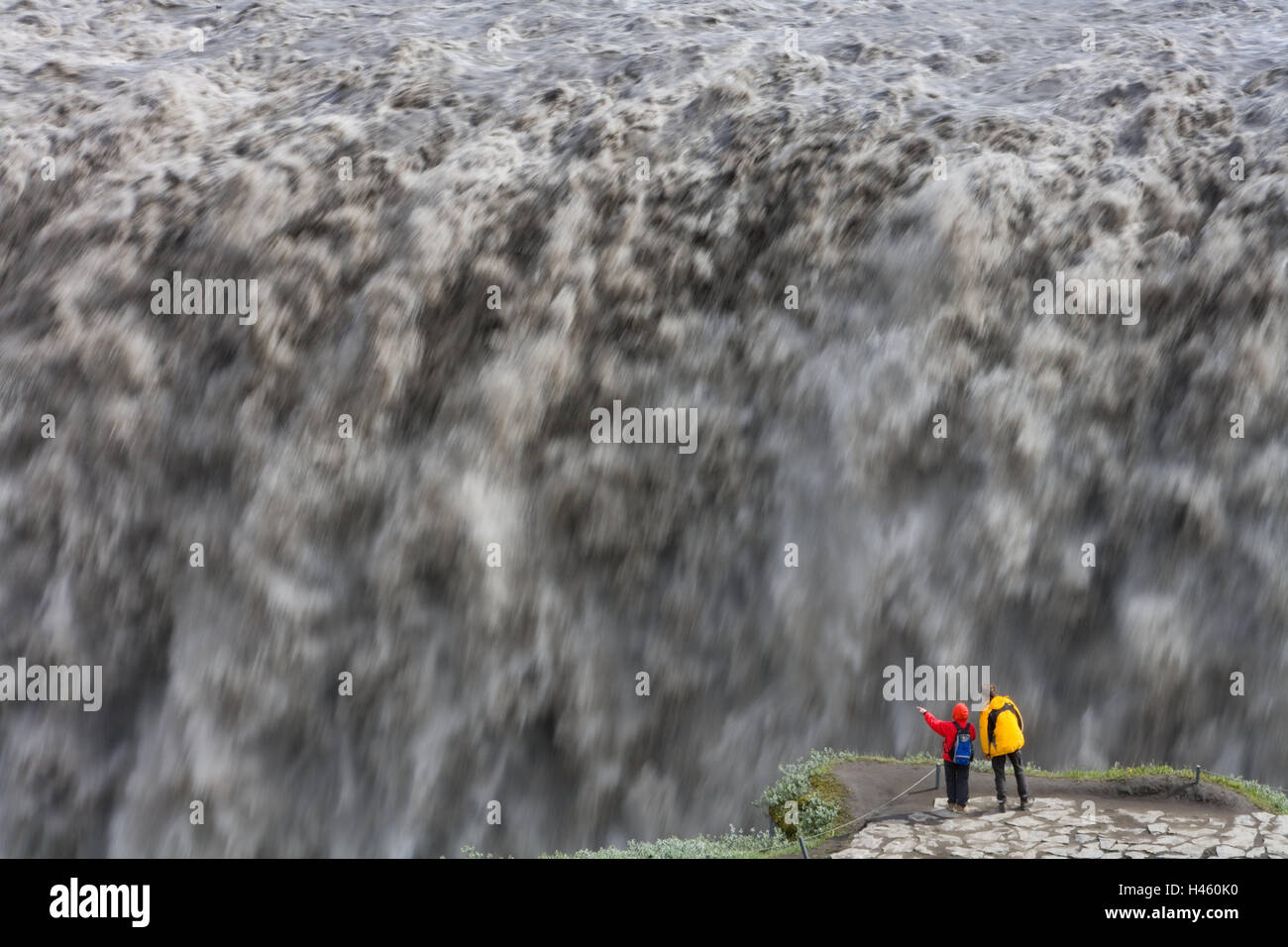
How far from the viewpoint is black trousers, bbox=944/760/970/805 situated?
7.46 meters

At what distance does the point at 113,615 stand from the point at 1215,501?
890 cm

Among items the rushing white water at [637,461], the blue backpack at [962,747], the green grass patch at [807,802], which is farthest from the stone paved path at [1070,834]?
the rushing white water at [637,461]

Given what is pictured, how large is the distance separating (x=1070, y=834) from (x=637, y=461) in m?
4.34

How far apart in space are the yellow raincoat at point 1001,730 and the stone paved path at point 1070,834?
1.72 ft

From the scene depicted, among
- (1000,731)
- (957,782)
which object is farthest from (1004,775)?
(1000,731)

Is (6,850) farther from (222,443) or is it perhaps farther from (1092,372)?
(1092,372)

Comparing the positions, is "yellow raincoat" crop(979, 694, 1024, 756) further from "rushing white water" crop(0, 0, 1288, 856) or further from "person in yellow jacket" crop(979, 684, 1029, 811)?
"rushing white water" crop(0, 0, 1288, 856)

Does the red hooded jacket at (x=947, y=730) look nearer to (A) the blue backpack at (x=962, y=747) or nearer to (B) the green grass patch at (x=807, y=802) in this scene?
(A) the blue backpack at (x=962, y=747)

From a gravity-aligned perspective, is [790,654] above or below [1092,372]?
below

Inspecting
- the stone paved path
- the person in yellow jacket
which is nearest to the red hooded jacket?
the person in yellow jacket

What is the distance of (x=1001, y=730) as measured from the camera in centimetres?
723

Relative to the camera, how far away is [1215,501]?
335 inches

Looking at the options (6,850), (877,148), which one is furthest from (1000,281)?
(6,850)

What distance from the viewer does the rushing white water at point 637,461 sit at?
8664 mm
